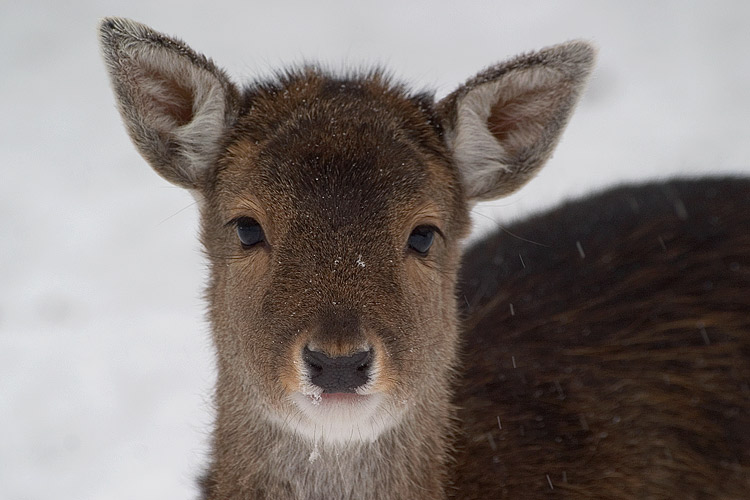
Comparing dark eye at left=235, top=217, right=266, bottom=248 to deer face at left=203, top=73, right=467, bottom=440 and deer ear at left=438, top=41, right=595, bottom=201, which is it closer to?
deer face at left=203, top=73, right=467, bottom=440

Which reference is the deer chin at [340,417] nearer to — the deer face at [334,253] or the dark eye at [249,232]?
the deer face at [334,253]

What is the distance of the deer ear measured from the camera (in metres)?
4.43

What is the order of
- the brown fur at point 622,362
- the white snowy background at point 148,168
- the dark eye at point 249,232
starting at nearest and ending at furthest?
the dark eye at point 249,232
the brown fur at point 622,362
the white snowy background at point 148,168

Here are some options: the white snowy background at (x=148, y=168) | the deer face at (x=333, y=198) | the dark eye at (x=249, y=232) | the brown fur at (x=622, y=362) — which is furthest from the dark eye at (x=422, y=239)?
the white snowy background at (x=148, y=168)

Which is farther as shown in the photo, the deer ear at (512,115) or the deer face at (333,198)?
the deer ear at (512,115)

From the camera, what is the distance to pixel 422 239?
13.9ft

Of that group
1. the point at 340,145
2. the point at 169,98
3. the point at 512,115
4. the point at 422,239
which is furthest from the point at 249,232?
the point at 512,115

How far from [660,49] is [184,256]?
6900 millimetres

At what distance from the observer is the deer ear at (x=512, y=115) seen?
4434mm

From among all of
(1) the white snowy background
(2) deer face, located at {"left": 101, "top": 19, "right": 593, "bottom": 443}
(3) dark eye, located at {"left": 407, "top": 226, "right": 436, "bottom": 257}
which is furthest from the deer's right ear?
(1) the white snowy background

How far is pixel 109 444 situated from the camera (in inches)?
284

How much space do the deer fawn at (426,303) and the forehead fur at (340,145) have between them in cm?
1

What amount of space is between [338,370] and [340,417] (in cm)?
31

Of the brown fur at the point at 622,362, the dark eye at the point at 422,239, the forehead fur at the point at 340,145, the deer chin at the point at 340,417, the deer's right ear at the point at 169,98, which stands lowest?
the brown fur at the point at 622,362
